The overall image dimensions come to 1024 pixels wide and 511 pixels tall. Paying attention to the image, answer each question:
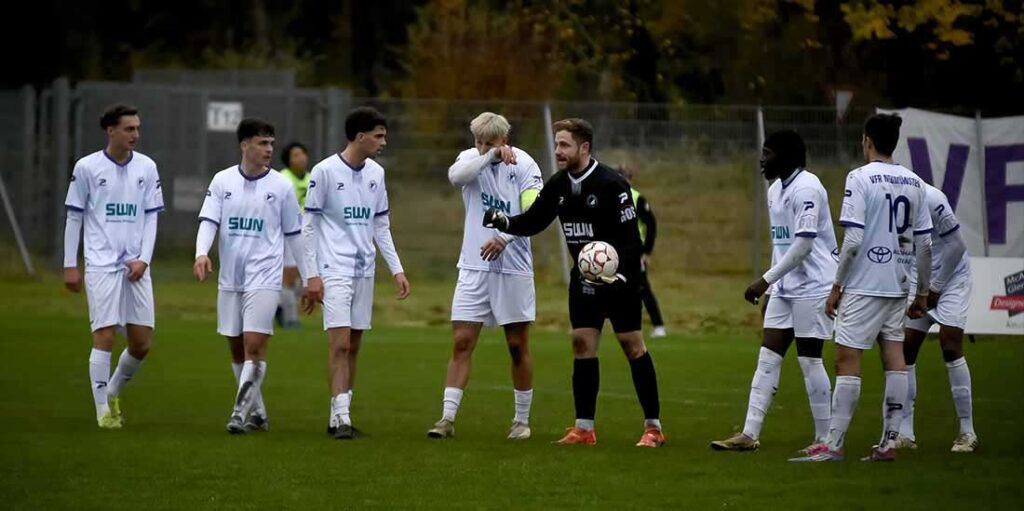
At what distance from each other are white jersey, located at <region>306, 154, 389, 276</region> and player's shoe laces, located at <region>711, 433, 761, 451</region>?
2.84 metres

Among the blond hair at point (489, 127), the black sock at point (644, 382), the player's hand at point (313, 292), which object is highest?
the blond hair at point (489, 127)

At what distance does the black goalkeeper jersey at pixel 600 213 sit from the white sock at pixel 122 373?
3.36 metres

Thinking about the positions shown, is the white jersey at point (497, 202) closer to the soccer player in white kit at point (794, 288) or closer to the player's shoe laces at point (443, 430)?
the player's shoe laces at point (443, 430)

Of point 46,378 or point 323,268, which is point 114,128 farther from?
point 46,378

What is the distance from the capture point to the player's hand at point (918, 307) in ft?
37.9

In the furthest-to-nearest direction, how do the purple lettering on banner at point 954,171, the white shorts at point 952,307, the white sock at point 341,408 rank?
the purple lettering on banner at point 954,171 < the white sock at point 341,408 < the white shorts at point 952,307

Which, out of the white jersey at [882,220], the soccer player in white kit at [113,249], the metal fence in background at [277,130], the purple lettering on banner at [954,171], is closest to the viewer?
the white jersey at [882,220]

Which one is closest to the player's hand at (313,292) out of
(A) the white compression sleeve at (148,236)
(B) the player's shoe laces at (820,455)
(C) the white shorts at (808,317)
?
(A) the white compression sleeve at (148,236)

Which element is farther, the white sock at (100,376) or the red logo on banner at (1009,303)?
the red logo on banner at (1009,303)

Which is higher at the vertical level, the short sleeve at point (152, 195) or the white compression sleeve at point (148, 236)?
the short sleeve at point (152, 195)

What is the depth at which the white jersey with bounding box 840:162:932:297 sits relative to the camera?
1090 cm

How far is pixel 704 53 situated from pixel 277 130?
31.9 ft

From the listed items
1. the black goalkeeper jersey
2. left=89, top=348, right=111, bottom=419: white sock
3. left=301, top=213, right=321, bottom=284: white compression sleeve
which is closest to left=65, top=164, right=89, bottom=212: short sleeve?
left=89, top=348, right=111, bottom=419: white sock

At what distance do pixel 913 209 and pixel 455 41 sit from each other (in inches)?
1126
